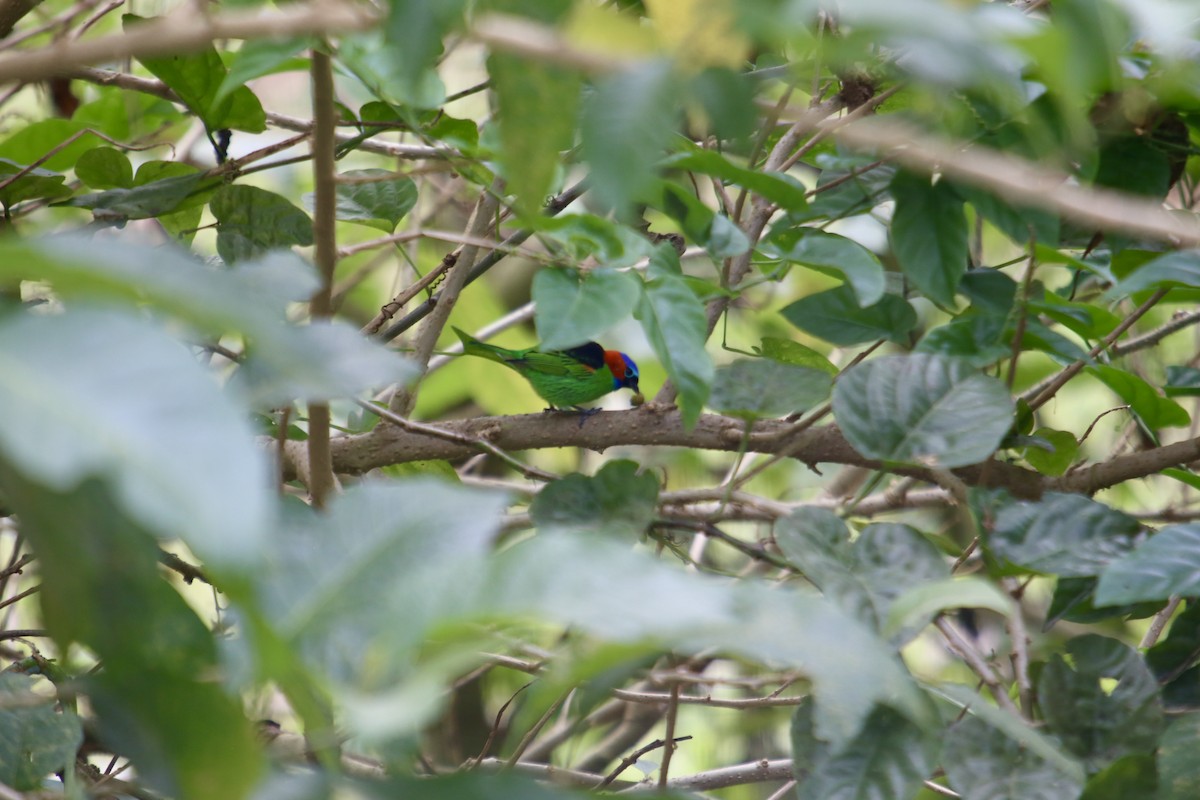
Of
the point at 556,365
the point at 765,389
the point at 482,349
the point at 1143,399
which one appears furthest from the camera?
the point at 556,365

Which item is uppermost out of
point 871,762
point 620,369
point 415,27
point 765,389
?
point 415,27

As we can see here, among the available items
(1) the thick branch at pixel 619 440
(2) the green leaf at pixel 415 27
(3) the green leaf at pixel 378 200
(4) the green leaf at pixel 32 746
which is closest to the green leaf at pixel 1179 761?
(1) the thick branch at pixel 619 440

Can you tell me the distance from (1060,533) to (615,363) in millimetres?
2090

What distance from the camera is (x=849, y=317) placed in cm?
151

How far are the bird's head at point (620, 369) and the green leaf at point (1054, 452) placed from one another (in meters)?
1.65

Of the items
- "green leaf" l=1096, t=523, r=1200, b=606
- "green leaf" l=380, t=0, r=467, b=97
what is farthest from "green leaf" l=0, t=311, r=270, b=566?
"green leaf" l=1096, t=523, r=1200, b=606

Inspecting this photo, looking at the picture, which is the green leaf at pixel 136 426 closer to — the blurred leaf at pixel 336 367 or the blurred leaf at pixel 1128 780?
the blurred leaf at pixel 336 367

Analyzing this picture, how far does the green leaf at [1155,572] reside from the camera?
101 cm

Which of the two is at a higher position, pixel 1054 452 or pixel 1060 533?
pixel 1060 533

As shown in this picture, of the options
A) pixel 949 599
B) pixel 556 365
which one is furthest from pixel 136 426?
pixel 556 365

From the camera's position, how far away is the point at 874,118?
1.44 m

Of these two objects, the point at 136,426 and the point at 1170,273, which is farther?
the point at 1170,273

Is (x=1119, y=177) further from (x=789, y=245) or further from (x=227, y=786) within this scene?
(x=227, y=786)

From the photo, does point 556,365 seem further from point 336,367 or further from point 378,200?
point 336,367
